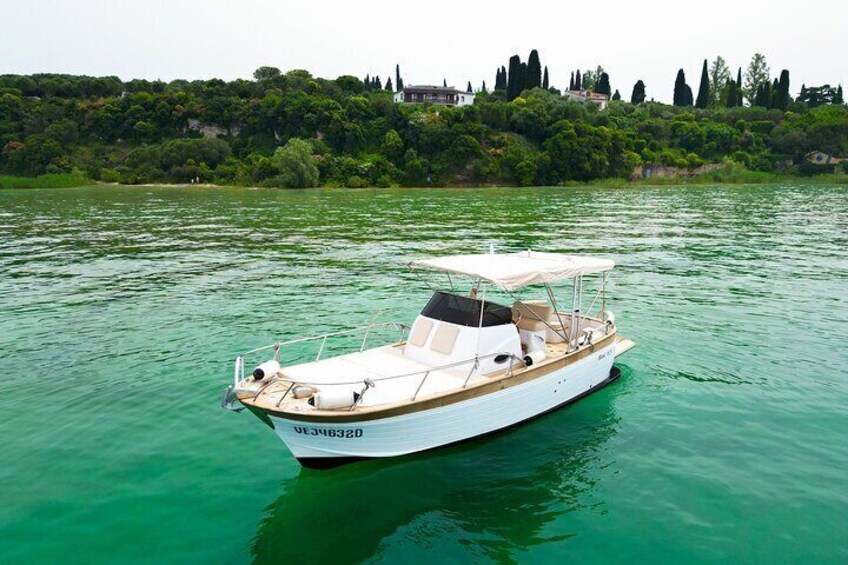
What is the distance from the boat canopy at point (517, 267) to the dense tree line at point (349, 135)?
276 ft

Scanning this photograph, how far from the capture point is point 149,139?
12175cm

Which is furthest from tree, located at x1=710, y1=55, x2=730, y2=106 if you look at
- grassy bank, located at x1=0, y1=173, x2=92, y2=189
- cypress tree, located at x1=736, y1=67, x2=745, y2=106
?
grassy bank, located at x1=0, y1=173, x2=92, y2=189

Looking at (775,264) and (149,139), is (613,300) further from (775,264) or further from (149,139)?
(149,139)

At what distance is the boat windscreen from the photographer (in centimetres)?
1239

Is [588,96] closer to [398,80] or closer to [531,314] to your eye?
[398,80]

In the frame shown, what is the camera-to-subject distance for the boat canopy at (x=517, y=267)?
12.2 m

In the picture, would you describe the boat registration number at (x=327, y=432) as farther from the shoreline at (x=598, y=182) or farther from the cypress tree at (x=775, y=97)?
the cypress tree at (x=775, y=97)

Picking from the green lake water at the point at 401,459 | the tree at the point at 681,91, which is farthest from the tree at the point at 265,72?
the green lake water at the point at 401,459

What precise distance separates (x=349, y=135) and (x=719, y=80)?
112761mm

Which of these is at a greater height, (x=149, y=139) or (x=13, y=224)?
(x=149, y=139)

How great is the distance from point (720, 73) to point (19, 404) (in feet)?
615

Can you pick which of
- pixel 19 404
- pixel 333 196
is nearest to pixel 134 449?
pixel 19 404

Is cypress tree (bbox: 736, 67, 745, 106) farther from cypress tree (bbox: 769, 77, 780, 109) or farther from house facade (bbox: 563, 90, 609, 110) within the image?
house facade (bbox: 563, 90, 609, 110)

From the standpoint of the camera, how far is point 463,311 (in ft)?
41.2
